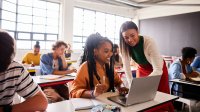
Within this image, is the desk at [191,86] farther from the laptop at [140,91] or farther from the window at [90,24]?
the window at [90,24]

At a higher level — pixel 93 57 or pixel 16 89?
pixel 93 57

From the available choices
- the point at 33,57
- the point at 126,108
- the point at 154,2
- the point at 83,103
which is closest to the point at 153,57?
the point at 126,108

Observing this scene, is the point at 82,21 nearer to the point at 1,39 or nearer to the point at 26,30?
the point at 26,30

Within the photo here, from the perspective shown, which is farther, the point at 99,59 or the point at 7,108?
the point at 99,59

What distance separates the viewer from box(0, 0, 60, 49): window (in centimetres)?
523

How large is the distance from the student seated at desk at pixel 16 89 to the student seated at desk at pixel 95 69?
0.46m

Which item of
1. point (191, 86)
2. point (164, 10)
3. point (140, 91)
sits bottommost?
point (191, 86)

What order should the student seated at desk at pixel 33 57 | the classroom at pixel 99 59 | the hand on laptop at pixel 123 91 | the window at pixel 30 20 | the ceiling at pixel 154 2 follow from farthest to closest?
the ceiling at pixel 154 2 → the window at pixel 30 20 → the student seated at desk at pixel 33 57 → the hand on laptop at pixel 123 91 → the classroom at pixel 99 59

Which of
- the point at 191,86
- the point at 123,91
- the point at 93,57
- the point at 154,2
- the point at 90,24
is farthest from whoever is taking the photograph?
the point at 90,24

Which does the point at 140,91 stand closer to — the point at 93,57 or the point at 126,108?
the point at 126,108

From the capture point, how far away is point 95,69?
1.73 m

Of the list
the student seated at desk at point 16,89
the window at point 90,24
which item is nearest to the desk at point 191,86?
the student seated at desk at point 16,89

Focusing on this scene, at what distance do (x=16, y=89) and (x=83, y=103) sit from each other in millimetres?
498

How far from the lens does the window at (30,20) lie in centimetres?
523
